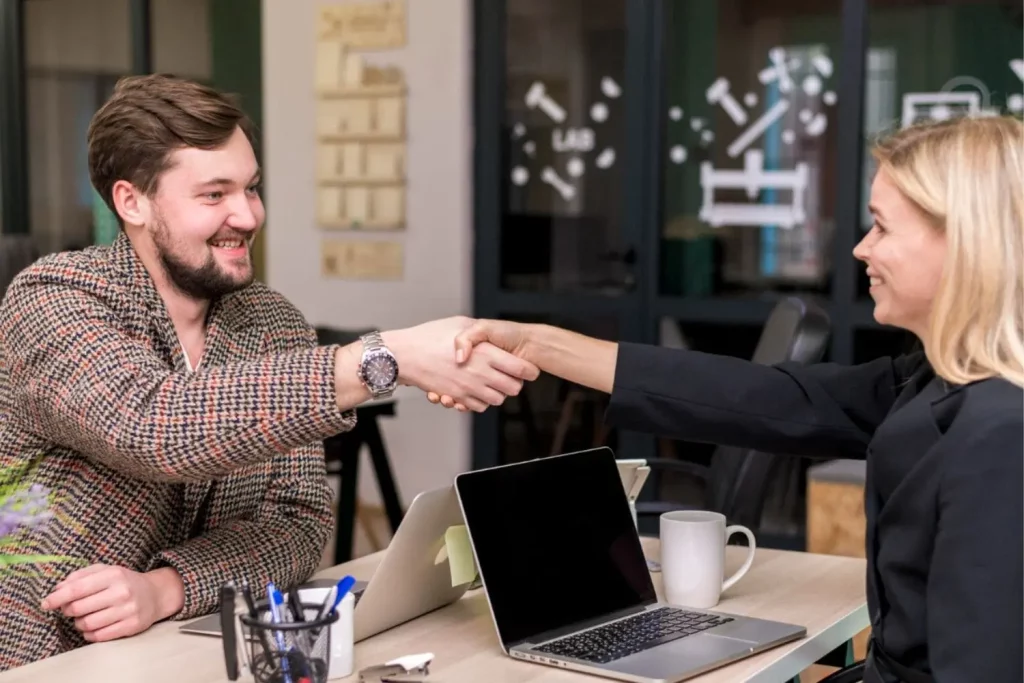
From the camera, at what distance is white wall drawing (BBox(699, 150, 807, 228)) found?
4.68m

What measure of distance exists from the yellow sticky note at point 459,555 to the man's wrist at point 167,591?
1.12 ft

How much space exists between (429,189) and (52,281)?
11.3 ft

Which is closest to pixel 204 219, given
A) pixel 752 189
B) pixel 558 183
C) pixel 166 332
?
pixel 166 332

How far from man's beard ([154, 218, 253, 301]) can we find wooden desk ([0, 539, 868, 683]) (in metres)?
0.44

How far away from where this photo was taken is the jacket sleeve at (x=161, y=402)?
5.17 ft

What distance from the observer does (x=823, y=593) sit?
5.85 feet

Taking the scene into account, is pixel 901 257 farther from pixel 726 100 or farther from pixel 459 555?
pixel 726 100

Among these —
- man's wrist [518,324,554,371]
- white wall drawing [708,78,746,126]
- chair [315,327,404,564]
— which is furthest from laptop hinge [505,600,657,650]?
white wall drawing [708,78,746,126]

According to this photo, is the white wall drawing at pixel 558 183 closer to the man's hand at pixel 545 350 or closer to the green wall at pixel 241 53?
the green wall at pixel 241 53

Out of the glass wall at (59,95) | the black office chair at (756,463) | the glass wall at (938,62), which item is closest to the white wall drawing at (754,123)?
the glass wall at (938,62)

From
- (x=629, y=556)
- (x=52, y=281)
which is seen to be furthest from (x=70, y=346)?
(x=629, y=556)

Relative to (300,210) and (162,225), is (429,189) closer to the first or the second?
(300,210)

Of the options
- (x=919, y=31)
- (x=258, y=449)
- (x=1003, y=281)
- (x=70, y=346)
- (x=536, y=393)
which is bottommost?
(x=536, y=393)

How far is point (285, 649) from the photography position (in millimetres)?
1279
